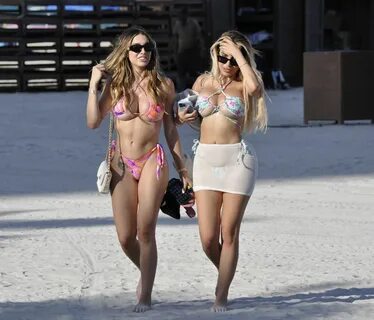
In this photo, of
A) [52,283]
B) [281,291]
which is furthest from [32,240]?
[281,291]

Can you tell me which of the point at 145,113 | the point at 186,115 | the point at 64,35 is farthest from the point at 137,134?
the point at 64,35

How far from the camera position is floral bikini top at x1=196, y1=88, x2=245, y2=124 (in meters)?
6.86

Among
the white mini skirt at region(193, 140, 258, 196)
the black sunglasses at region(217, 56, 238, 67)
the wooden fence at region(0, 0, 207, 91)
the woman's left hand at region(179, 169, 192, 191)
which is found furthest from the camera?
the wooden fence at region(0, 0, 207, 91)

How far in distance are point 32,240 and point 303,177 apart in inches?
204

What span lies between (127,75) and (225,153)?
787 mm

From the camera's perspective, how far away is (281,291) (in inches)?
300

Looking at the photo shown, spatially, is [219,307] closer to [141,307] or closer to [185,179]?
[141,307]

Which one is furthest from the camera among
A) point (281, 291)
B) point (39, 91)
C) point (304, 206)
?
point (39, 91)

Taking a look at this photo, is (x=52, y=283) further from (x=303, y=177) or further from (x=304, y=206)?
(x=303, y=177)

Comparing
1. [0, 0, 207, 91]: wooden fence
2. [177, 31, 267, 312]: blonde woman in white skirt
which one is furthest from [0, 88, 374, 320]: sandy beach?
[0, 0, 207, 91]: wooden fence

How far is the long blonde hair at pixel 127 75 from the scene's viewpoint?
6.87 meters

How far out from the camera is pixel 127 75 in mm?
6914

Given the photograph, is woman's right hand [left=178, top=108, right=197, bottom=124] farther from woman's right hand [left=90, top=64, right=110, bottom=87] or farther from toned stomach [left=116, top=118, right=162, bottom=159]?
woman's right hand [left=90, top=64, right=110, bottom=87]

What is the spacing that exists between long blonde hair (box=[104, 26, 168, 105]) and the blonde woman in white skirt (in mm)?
216
